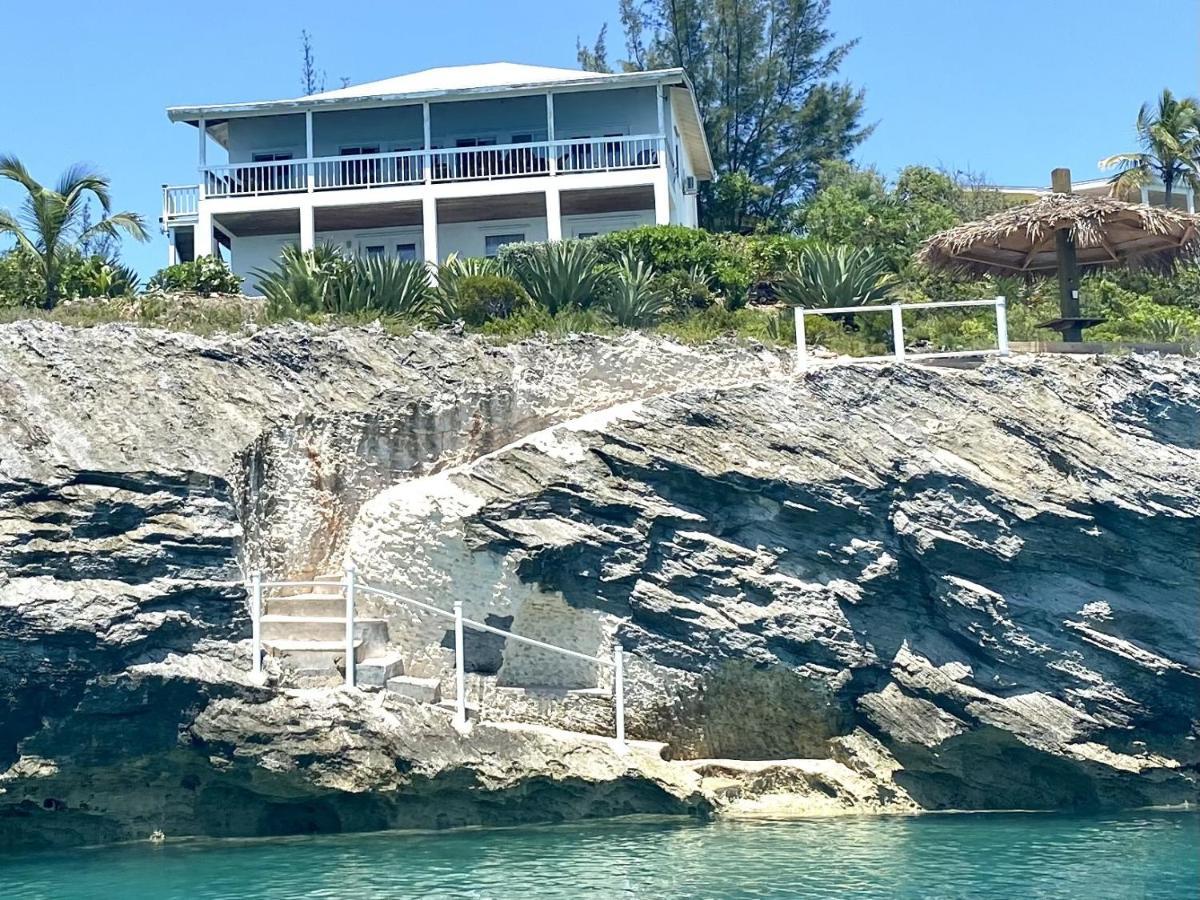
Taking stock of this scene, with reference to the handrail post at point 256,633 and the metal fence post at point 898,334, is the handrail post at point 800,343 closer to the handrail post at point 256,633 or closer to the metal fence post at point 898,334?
the metal fence post at point 898,334

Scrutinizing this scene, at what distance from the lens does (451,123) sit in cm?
2969

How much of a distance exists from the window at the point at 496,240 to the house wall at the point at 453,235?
0.22 ft

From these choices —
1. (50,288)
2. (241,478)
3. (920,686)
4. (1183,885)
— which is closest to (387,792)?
(241,478)

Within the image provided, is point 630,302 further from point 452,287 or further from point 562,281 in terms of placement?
point 452,287

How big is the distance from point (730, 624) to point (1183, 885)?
5.21 m

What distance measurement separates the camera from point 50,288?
21.1 metres

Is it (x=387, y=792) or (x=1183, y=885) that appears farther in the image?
(x=387, y=792)

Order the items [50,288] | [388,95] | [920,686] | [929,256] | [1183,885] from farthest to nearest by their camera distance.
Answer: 1. [388,95]
2. [50,288]
3. [929,256]
4. [920,686]
5. [1183,885]

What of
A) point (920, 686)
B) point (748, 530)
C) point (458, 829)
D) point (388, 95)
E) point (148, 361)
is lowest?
point (458, 829)

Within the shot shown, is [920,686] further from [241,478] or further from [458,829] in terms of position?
[241,478]

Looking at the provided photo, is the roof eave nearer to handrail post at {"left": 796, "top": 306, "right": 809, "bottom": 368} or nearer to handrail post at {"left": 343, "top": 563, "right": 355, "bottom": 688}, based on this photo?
handrail post at {"left": 796, "top": 306, "right": 809, "bottom": 368}

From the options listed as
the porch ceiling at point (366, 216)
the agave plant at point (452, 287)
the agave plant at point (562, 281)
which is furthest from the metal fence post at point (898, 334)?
the porch ceiling at point (366, 216)

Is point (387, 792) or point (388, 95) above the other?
point (388, 95)

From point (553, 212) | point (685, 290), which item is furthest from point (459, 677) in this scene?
point (553, 212)
